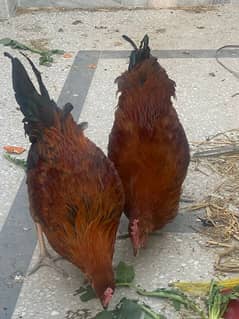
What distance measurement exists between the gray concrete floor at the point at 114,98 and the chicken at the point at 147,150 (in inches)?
7.6

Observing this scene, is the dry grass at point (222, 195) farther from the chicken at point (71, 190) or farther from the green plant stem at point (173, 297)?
the chicken at point (71, 190)

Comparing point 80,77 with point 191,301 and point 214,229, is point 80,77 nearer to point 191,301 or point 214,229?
point 214,229

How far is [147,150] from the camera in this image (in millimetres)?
3066

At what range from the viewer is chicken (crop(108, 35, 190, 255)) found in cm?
301

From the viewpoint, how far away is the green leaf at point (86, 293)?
2.92 metres

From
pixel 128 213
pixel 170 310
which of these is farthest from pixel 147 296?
pixel 128 213

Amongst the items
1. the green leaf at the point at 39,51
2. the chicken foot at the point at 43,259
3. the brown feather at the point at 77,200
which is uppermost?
the brown feather at the point at 77,200

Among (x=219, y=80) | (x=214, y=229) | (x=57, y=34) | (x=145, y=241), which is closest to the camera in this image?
(x=145, y=241)

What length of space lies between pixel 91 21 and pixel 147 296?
326 centimetres

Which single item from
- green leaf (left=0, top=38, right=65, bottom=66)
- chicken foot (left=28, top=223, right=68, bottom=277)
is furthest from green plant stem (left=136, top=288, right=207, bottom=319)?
green leaf (left=0, top=38, right=65, bottom=66)

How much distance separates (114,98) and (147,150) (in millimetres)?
1538

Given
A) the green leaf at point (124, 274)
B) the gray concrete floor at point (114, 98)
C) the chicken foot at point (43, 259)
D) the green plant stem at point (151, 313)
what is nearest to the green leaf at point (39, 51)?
the gray concrete floor at point (114, 98)

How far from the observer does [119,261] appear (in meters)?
3.13

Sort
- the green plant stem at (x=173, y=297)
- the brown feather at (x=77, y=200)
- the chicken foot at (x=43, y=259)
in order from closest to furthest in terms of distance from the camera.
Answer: the brown feather at (x=77, y=200) → the green plant stem at (x=173, y=297) → the chicken foot at (x=43, y=259)
